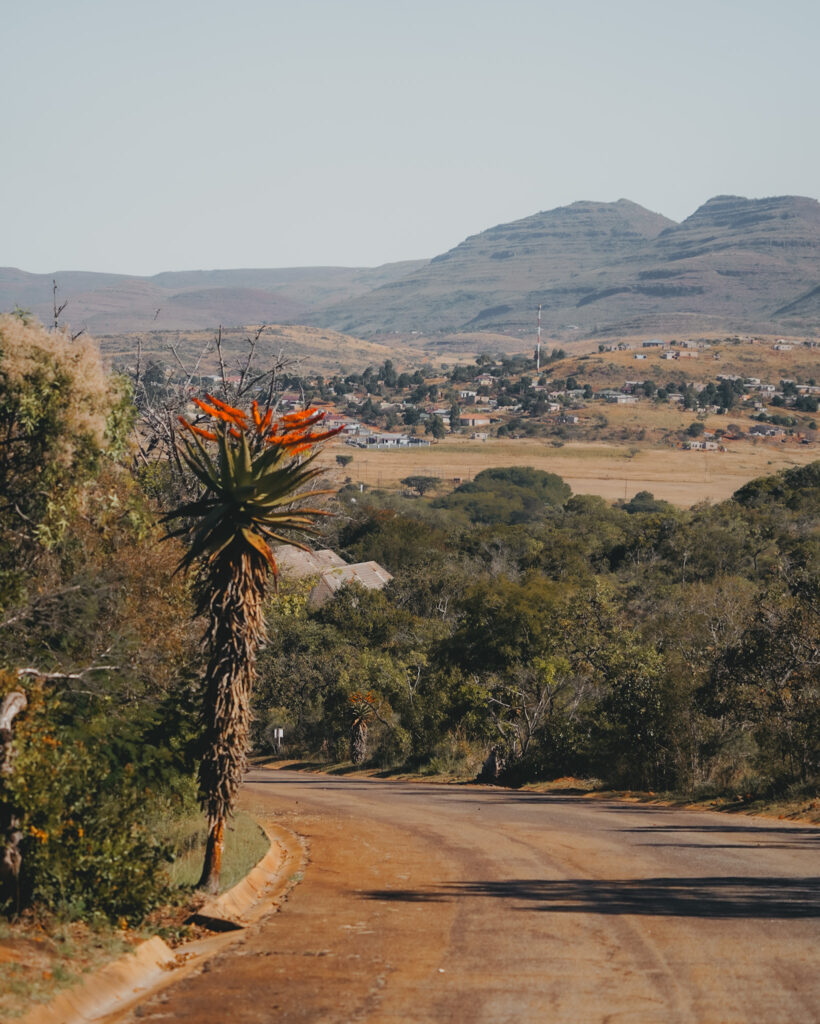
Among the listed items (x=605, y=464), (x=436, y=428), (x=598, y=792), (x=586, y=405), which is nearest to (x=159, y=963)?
(x=598, y=792)

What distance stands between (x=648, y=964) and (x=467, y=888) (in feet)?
12.1

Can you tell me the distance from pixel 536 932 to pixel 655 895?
193 cm

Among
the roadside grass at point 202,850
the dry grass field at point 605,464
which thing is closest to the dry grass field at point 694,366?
the dry grass field at point 605,464

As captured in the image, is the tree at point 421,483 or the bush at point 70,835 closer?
the bush at point 70,835

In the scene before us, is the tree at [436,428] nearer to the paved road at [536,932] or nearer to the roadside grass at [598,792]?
the roadside grass at [598,792]

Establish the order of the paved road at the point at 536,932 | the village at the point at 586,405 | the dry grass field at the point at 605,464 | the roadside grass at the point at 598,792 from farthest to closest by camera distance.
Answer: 1. the village at the point at 586,405
2. the dry grass field at the point at 605,464
3. the roadside grass at the point at 598,792
4. the paved road at the point at 536,932

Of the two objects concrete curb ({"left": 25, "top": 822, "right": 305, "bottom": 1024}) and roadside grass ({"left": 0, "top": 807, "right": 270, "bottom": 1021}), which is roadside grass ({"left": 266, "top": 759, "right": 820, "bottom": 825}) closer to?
concrete curb ({"left": 25, "top": 822, "right": 305, "bottom": 1024})

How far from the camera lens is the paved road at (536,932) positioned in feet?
30.0

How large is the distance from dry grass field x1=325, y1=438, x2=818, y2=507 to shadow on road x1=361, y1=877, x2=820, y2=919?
87.5 metres

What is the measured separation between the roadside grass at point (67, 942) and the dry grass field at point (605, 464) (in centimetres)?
8967

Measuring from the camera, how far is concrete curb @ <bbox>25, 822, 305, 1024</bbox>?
8938mm

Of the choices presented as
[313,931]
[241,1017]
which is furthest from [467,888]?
[241,1017]

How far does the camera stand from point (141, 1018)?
9.02 meters

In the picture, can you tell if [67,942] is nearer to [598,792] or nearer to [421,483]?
[598,792]
